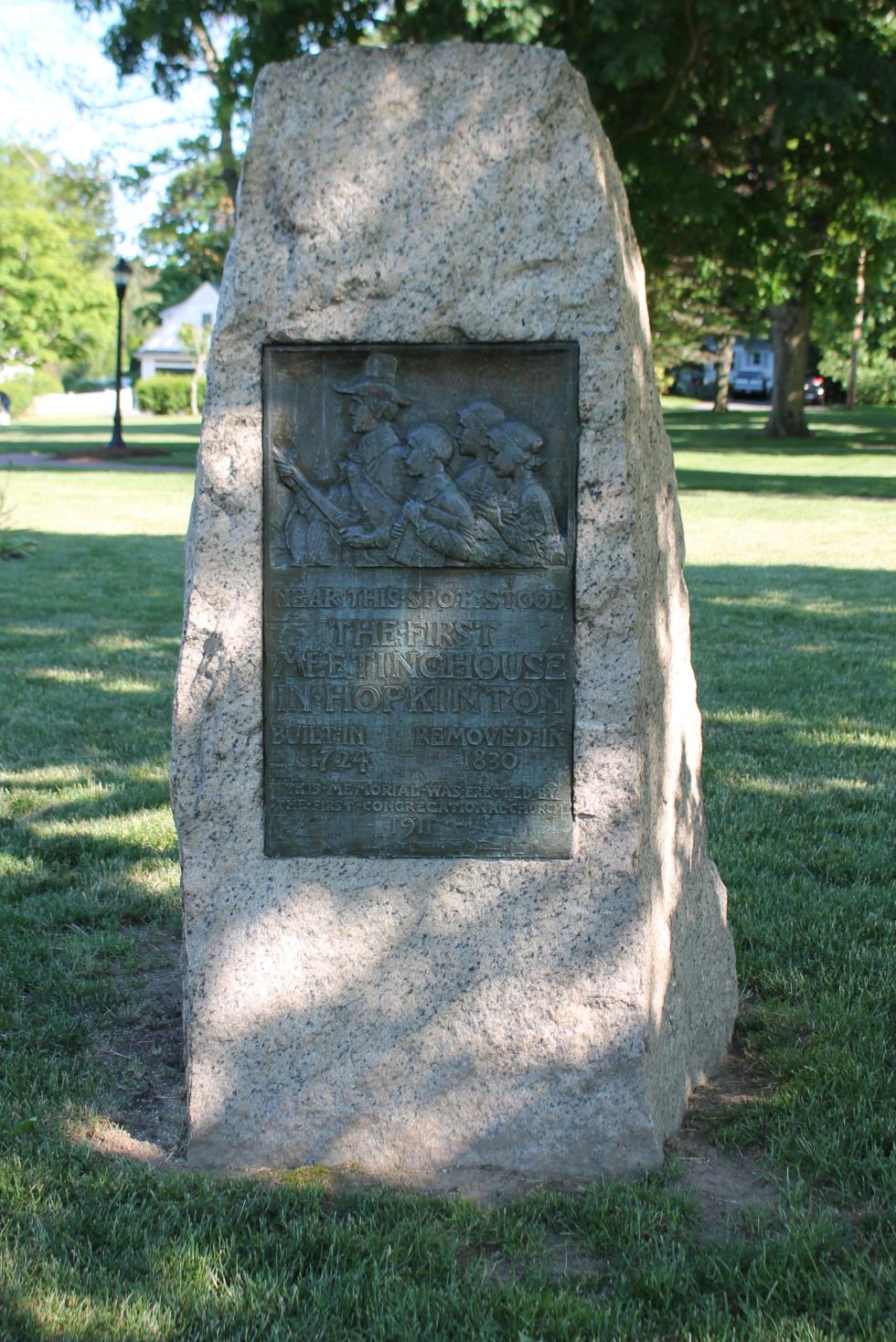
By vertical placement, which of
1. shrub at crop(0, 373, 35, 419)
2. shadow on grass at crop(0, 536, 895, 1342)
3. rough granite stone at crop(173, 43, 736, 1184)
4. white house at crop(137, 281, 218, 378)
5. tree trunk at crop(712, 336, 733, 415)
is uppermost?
white house at crop(137, 281, 218, 378)

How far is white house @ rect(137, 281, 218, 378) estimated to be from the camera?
2761 inches

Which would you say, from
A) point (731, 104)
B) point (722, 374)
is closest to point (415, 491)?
point (731, 104)

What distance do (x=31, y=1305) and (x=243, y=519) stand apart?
5.63ft

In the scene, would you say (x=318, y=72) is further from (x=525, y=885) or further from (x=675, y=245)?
(x=675, y=245)

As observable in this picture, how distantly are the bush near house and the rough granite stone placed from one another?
5424cm

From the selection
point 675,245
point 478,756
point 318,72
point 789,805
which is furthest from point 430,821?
point 675,245

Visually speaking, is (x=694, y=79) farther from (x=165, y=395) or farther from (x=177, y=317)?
(x=177, y=317)

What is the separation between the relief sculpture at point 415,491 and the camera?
309cm

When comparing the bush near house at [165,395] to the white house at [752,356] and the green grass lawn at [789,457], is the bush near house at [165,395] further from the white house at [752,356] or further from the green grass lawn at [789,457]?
the white house at [752,356]

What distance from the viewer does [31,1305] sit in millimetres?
2607

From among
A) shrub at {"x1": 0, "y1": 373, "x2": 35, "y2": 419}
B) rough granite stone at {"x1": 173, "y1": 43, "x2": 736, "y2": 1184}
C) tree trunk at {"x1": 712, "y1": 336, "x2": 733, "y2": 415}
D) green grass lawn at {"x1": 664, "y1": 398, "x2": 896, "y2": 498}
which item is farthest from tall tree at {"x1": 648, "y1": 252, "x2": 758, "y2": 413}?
shrub at {"x1": 0, "y1": 373, "x2": 35, "y2": 419}

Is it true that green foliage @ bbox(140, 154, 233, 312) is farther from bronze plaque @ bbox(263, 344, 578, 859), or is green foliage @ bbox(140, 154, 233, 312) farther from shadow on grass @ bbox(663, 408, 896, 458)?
bronze plaque @ bbox(263, 344, 578, 859)

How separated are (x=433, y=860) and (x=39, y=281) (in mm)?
52429

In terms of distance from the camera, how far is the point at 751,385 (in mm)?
70688
